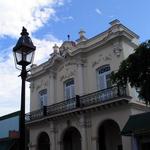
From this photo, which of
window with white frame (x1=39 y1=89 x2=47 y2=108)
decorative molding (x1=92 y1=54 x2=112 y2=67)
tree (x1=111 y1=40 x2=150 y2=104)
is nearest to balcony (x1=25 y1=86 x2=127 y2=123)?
window with white frame (x1=39 y1=89 x2=47 y2=108)

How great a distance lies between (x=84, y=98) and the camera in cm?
2162

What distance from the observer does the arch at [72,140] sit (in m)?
24.1

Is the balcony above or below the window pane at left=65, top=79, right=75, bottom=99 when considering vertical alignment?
below

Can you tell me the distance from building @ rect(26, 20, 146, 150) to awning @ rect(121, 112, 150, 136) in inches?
35.1

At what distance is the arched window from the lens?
21.6m

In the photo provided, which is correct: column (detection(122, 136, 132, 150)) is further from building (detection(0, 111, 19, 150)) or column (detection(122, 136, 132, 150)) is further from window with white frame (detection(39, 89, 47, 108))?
building (detection(0, 111, 19, 150))

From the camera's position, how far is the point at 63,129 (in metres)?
23.3

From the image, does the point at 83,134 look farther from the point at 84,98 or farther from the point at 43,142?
the point at 43,142

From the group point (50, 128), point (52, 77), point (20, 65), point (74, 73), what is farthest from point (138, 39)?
point (20, 65)

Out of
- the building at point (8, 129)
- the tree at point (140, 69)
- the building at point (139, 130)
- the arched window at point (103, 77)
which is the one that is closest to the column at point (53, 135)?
the arched window at point (103, 77)

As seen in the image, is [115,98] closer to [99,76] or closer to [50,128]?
[99,76]

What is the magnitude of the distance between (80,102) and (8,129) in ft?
34.4

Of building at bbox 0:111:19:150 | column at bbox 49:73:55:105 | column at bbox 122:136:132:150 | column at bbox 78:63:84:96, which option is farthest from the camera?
building at bbox 0:111:19:150

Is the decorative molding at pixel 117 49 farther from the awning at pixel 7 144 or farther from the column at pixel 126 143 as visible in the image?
the awning at pixel 7 144
